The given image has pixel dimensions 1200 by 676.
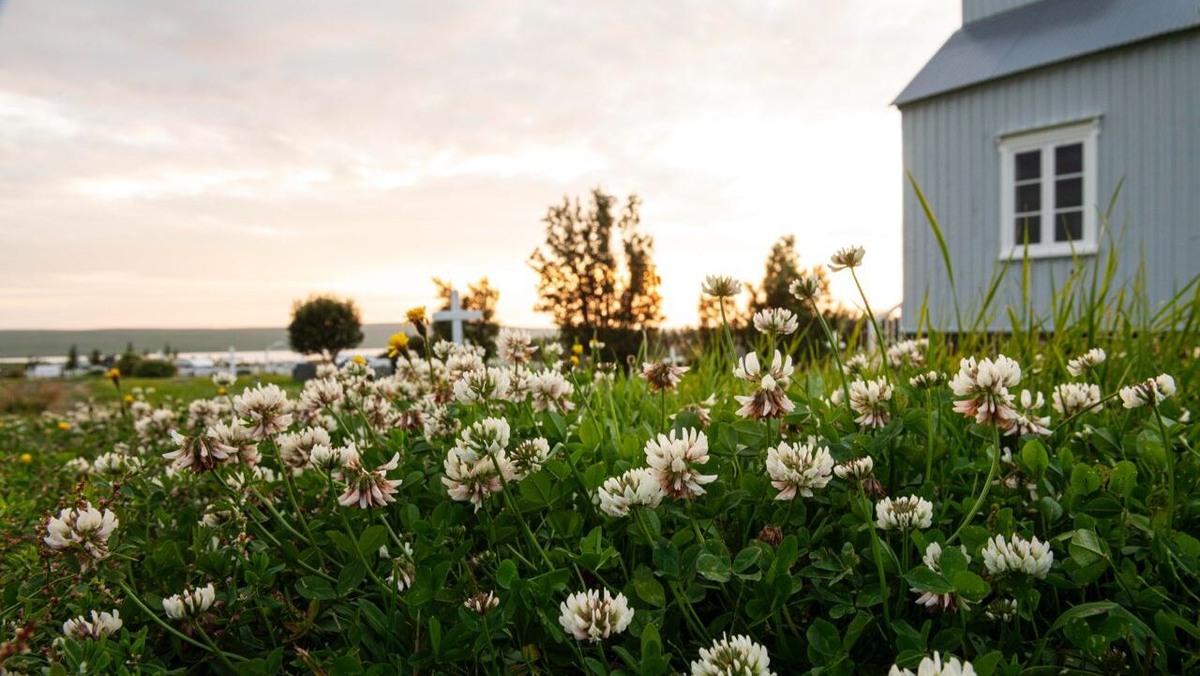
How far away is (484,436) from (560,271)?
1271 centimetres

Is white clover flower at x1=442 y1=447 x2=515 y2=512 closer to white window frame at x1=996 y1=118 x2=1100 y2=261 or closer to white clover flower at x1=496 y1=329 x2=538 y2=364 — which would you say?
white clover flower at x1=496 y1=329 x2=538 y2=364

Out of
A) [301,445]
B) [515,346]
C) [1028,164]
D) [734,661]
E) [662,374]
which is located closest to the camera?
[734,661]

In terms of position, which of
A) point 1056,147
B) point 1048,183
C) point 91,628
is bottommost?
point 91,628

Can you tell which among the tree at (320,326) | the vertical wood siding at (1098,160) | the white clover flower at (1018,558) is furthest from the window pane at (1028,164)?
the tree at (320,326)

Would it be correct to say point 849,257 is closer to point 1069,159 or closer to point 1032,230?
point 1032,230

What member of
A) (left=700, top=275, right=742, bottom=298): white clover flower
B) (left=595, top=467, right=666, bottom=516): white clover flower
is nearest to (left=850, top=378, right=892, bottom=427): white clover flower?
(left=700, top=275, right=742, bottom=298): white clover flower

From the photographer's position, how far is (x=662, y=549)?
4.64 ft

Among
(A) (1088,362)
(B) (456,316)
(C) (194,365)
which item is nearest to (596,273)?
(B) (456,316)

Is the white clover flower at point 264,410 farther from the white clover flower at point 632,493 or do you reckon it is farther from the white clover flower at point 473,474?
the white clover flower at point 632,493

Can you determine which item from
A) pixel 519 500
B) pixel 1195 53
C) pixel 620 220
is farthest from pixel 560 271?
pixel 519 500

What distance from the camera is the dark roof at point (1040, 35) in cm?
1026

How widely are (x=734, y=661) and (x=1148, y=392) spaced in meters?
1.01

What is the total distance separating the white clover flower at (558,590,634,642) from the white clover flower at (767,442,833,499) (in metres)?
0.37

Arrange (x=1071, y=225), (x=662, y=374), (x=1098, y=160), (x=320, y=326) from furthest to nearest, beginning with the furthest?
(x=320, y=326) → (x=1071, y=225) → (x=1098, y=160) → (x=662, y=374)
